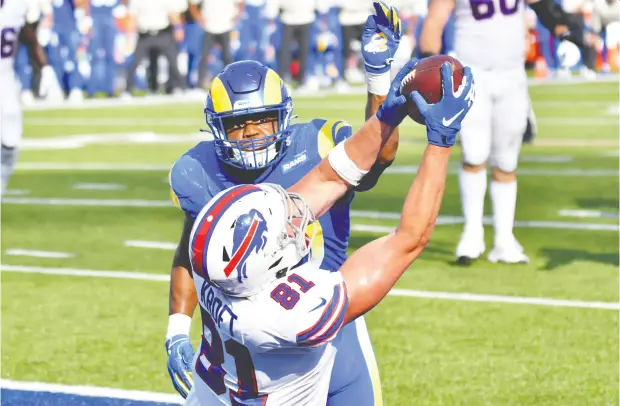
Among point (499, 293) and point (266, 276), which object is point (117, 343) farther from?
point (266, 276)

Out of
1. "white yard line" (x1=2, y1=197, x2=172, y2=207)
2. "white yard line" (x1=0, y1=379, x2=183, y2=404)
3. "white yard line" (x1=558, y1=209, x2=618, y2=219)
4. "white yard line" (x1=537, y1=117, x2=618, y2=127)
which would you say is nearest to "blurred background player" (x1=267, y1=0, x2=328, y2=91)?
"white yard line" (x1=537, y1=117, x2=618, y2=127)

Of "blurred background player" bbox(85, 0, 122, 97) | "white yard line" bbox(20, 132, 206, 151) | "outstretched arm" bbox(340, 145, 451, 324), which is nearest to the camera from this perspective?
"outstretched arm" bbox(340, 145, 451, 324)

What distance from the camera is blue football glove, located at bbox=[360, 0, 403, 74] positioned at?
3895 mm

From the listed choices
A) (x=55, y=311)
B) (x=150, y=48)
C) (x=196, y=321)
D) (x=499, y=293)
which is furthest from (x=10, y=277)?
(x=150, y=48)

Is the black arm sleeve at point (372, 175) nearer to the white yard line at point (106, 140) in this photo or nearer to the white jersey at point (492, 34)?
the white jersey at point (492, 34)

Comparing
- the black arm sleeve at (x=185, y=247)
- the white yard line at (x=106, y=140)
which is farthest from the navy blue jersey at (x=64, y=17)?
the black arm sleeve at (x=185, y=247)

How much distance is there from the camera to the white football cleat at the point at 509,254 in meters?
7.55

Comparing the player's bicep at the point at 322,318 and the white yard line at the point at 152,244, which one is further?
the white yard line at the point at 152,244

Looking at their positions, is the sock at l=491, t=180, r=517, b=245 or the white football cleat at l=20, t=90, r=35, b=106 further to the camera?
the white football cleat at l=20, t=90, r=35, b=106

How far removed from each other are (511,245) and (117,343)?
2.80 meters

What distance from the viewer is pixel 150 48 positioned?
803 inches

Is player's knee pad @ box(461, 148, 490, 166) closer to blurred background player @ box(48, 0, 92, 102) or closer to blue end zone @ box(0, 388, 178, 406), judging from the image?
blue end zone @ box(0, 388, 178, 406)

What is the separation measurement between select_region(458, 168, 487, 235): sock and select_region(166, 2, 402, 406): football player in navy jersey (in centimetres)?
364

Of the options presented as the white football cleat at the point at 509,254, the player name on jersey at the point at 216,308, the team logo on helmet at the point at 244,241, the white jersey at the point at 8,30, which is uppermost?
the team logo on helmet at the point at 244,241
